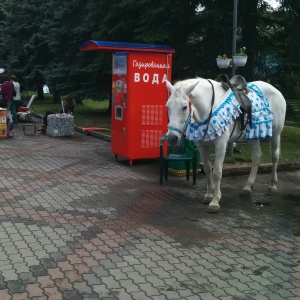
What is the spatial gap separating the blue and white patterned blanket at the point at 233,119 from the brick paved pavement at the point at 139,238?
117 centimetres

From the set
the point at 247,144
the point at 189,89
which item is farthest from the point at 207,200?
the point at 247,144

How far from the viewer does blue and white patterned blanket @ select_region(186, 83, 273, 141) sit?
7.64m

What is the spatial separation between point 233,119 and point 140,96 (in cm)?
369

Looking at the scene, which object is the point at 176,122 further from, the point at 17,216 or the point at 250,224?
the point at 17,216

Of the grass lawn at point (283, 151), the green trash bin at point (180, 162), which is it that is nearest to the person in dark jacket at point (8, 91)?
the grass lawn at point (283, 151)

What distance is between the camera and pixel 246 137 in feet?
28.3

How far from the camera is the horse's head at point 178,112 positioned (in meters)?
6.99

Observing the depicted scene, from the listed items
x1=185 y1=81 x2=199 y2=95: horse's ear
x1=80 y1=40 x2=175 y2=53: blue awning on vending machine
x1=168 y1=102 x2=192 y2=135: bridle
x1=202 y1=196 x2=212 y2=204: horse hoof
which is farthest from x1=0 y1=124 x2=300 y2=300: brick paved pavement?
x1=80 y1=40 x2=175 y2=53: blue awning on vending machine

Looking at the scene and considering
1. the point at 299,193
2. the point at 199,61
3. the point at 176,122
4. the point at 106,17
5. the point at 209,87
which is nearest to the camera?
the point at 176,122

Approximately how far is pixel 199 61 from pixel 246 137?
8478 millimetres

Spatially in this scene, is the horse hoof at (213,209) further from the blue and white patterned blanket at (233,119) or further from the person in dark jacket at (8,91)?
the person in dark jacket at (8,91)

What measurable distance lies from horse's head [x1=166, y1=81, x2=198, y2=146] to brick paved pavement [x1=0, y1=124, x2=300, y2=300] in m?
1.25

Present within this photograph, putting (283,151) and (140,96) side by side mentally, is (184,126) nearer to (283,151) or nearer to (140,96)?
(140,96)

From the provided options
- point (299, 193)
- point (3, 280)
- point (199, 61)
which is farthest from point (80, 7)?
point (3, 280)
